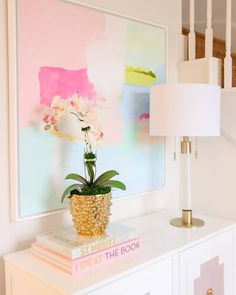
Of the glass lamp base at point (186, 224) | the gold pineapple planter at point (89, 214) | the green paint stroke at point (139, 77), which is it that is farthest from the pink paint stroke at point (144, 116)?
the gold pineapple planter at point (89, 214)

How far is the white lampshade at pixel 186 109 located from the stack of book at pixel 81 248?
0.50 m

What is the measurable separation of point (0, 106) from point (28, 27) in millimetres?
327

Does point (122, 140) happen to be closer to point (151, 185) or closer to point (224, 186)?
point (151, 185)

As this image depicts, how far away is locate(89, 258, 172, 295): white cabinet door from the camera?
1132 millimetres

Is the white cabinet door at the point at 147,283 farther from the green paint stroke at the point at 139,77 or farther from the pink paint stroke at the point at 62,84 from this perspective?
the green paint stroke at the point at 139,77

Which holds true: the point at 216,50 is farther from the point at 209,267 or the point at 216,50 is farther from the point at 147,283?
the point at 147,283

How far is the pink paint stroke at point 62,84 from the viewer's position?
142 centimetres

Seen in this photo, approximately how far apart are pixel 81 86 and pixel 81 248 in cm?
72

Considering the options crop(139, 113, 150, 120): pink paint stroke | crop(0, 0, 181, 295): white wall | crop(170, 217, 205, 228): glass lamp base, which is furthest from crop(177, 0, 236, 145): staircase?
crop(170, 217, 205, 228): glass lamp base

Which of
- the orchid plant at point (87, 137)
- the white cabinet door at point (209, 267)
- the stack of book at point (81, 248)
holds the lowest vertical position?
the white cabinet door at point (209, 267)

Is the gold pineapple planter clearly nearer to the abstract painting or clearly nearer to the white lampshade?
the abstract painting

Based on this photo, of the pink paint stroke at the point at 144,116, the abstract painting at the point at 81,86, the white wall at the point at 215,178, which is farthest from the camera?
the white wall at the point at 215,178

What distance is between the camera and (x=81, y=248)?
116 centimetres

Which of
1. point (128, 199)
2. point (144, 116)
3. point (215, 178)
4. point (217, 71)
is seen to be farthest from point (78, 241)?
point (217, 71)
